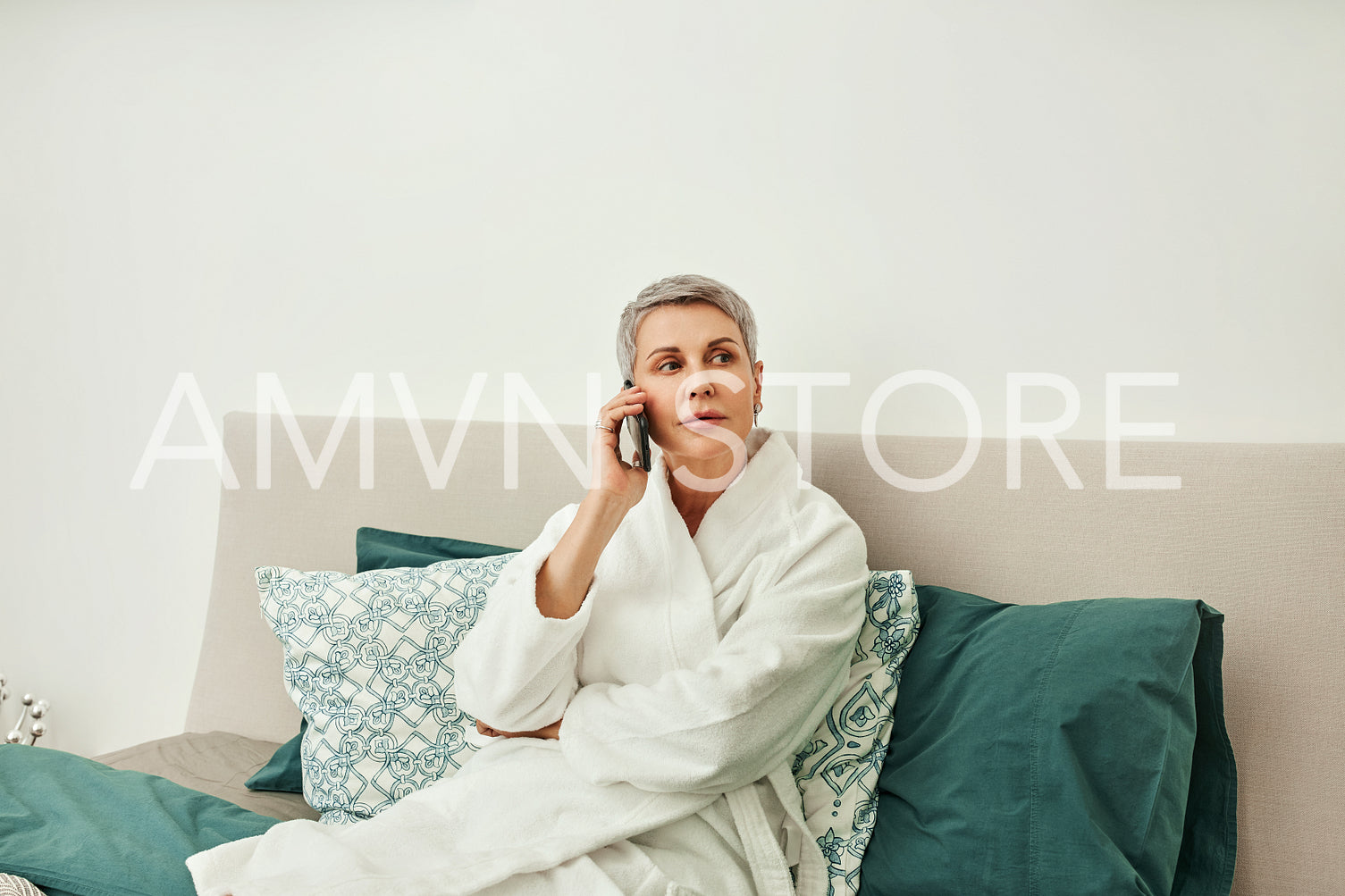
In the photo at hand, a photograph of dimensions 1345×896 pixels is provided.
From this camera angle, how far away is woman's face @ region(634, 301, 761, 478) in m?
1.46

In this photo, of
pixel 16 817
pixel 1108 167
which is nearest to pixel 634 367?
pixel 1108 167

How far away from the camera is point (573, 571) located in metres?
1.36

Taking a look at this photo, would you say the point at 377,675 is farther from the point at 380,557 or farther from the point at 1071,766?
the point at 1071,766

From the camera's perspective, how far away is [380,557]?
1.81 metres

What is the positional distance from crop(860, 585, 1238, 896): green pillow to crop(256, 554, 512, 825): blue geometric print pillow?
0.75 metres

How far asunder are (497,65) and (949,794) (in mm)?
1802

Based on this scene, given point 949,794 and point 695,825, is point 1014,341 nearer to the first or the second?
point 949,794

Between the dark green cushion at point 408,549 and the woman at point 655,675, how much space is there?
33cm

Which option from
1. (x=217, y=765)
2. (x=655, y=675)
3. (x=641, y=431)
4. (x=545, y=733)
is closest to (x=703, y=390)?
(x=641, y=431)

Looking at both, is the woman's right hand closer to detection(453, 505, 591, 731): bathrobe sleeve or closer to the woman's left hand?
detection(453, 505, 591, 731): bathrobe sleeve

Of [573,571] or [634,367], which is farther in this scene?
[634,367]

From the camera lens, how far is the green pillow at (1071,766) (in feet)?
3.76

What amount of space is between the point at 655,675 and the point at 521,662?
204 mm

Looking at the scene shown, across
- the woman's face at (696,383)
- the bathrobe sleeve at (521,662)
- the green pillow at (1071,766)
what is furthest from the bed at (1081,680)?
the bathrobe sleeve at (521,662)
